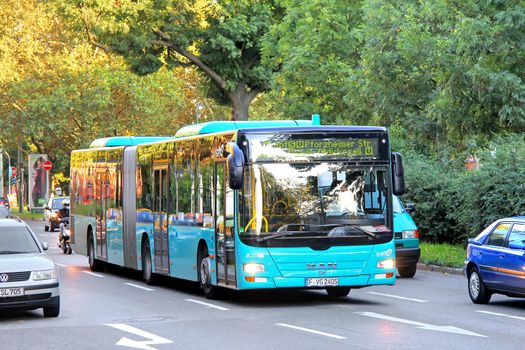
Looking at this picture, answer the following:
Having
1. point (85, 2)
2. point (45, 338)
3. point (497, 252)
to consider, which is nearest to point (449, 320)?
point (497, 252)

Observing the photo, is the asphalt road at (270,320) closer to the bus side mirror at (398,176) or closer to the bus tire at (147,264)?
the bus tire at (147,264)

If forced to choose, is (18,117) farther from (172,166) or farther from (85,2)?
(172,166)

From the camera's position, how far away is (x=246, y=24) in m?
46.0

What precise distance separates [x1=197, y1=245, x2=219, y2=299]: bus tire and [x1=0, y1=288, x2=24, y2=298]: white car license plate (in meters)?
4.35

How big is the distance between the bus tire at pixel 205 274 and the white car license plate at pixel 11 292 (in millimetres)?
4346

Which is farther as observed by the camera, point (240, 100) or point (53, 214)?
point (53, 214)

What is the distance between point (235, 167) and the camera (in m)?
18.7

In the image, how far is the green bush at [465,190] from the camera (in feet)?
93.9

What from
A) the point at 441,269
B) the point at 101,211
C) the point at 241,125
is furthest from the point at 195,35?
the point at 241,125

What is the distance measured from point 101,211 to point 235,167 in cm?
1171

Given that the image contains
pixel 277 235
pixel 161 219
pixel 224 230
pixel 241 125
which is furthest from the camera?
pixel 161 219

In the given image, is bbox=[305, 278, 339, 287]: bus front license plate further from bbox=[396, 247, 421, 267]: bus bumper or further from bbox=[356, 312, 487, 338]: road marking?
bbox=[396, 247, 421, 267]: bus bumper

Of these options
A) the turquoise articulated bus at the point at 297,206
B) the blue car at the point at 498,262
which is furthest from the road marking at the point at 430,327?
the blue car at the point at 498,262

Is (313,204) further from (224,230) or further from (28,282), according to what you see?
(28,282)
